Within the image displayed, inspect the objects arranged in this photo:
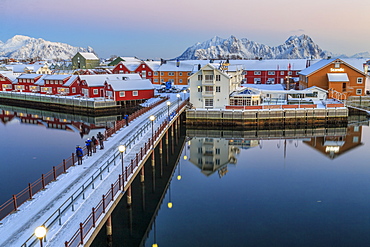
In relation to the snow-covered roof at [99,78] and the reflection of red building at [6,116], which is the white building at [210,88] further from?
the reflection of red building at [6,116]

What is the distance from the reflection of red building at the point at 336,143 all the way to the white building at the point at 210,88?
48.4 ft

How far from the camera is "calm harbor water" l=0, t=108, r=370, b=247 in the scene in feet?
59.7

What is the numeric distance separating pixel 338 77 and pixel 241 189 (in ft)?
137

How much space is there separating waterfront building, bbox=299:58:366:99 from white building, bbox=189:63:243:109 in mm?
18379

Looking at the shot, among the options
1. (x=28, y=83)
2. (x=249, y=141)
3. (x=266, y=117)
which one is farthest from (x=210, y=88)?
(x=28, y=83)

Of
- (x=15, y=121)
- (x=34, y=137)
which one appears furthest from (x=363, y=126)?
(x=15, y=121)

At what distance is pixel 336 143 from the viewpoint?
127ft

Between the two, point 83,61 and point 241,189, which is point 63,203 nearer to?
point 241,189

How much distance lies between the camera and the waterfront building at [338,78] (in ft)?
188

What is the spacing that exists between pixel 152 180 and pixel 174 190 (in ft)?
8.48

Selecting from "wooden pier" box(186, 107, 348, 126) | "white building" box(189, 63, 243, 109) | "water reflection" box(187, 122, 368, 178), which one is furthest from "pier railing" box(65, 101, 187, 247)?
"white building" box(189, 63, 243, 109)

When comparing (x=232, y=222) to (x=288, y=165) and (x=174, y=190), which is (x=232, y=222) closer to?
(x=174, y=190)

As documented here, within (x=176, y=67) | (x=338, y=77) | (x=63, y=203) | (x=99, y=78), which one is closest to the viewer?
(x=63, y=203)

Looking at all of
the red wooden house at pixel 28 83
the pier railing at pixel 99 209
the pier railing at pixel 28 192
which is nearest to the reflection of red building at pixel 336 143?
the pier railing at pixel 99 209
